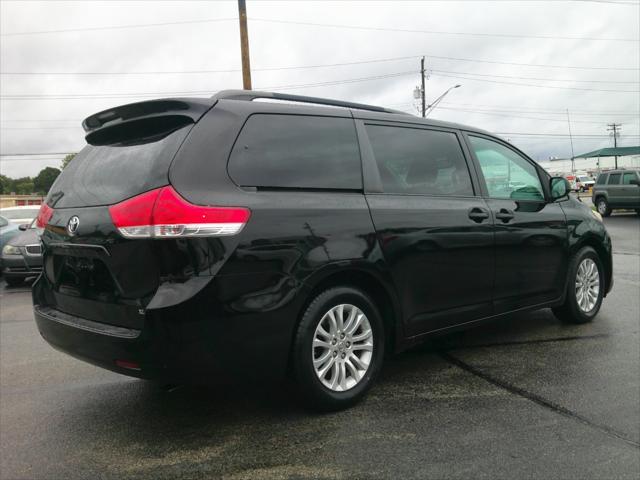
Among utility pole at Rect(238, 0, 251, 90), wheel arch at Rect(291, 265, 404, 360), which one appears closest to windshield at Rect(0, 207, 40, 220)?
utility pole at Rect(238, 0, 251, 90)

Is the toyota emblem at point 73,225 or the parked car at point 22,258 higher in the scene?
the toyota emblem at point 73,225

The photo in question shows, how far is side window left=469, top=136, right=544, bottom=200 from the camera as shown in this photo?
14.4ft

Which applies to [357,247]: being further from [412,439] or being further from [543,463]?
[543,463]

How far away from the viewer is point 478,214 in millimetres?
4059

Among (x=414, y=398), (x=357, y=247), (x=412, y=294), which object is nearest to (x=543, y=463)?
(x=414, y=398)

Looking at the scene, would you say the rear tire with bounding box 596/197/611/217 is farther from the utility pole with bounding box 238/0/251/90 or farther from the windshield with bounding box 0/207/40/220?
the windshield with bounding box 0/207/40/220

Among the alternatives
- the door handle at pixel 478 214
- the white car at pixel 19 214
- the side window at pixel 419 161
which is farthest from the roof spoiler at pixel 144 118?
the white car at pixel 19 214

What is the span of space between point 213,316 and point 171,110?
1.16 m

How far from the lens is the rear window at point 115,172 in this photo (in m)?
2.79

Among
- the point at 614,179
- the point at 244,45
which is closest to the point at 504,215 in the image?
the point at 244,45

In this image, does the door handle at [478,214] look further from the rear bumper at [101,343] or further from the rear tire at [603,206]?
the rear tire at [603,206]

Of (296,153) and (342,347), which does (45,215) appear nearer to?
(296,153)

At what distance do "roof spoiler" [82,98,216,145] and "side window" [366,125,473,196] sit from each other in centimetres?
123

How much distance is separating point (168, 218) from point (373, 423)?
5.42 ft
